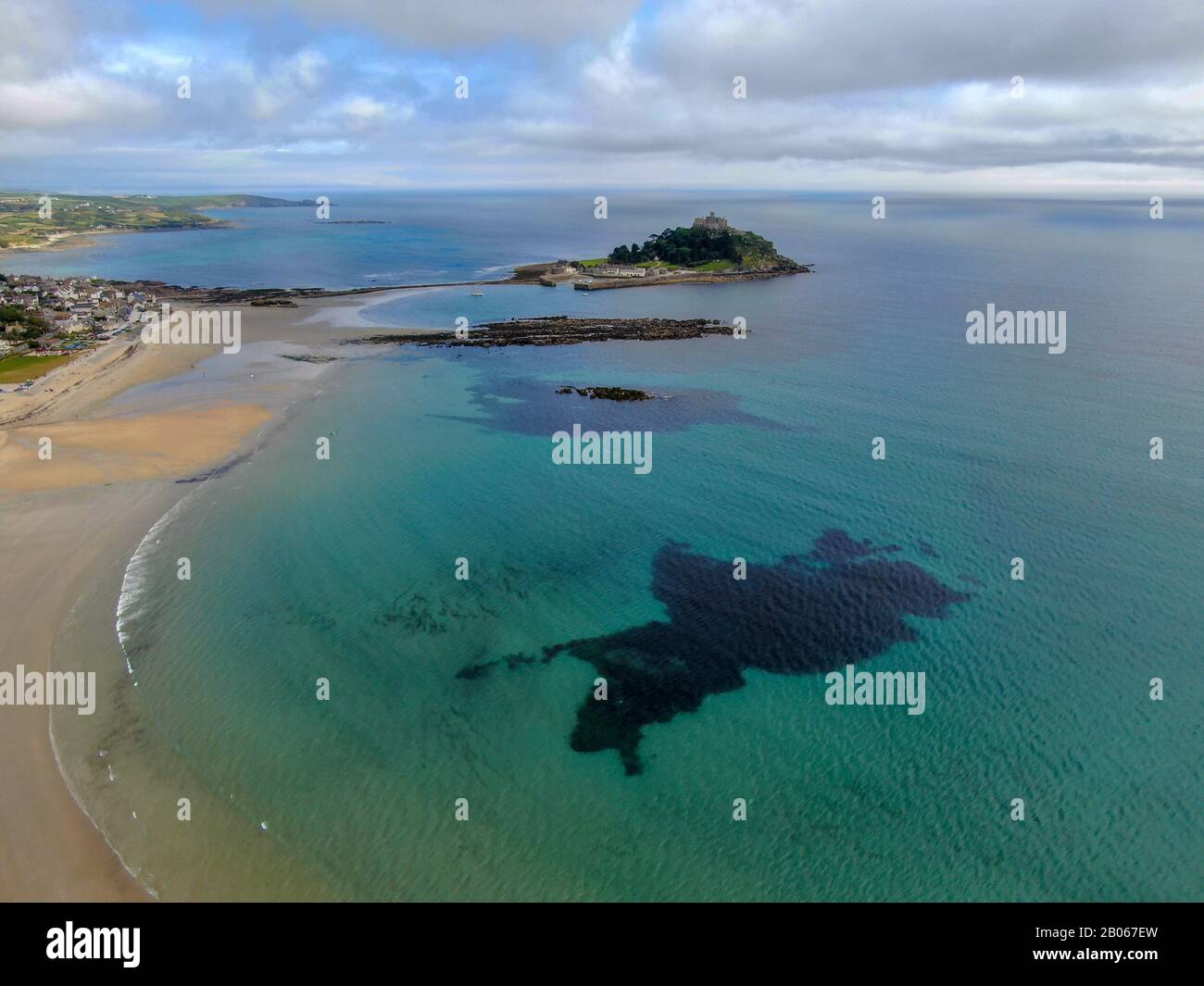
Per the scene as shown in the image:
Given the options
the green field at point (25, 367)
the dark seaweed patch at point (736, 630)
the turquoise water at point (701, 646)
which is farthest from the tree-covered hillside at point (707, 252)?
the dark seaweed patch at point (736, 630)

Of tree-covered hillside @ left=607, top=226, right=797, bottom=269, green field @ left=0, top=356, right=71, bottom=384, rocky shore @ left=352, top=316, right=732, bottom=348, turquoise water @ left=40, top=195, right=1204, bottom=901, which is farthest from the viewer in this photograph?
tree-covered hillside @ left=607, top=226, right=797, bottom=269

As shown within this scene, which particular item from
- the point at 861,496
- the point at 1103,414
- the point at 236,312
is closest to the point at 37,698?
the point at 861,496

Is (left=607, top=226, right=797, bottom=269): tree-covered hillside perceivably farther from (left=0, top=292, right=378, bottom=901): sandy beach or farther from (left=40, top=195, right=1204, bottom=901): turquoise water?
(left=40, top=195, right=1204, bottom=901): turquoise water

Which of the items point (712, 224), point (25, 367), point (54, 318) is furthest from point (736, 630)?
point (712, 224)

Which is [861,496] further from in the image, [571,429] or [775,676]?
[571,429]

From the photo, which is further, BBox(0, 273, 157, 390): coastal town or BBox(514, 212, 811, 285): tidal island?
BBox(514, 212, 811, 285): tidal island

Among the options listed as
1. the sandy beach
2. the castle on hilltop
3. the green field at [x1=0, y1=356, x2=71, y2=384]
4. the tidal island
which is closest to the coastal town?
the green field at [x1=0, y1=356, x2=71, y2=384]

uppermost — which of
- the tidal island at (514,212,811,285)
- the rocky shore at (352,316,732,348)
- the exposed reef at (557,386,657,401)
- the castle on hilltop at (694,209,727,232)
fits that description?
the castle on hilltop at (694,209,727,232)
